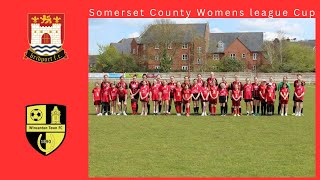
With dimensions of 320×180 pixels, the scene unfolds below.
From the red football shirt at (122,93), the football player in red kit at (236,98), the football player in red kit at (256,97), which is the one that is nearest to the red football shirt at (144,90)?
the red football shirt at (122,93)

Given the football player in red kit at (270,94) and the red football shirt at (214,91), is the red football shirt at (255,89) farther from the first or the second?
the red football shirt at (214,91)

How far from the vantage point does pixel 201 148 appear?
1118cm

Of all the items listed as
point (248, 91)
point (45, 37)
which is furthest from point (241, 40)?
point (45, 37)

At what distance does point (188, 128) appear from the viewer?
1466 centimetres

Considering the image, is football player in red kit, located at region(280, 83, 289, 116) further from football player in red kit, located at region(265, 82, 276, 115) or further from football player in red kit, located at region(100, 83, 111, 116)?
football player in red kit, located at region(100, 83, 111, 116)

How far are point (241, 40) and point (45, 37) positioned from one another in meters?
53.3

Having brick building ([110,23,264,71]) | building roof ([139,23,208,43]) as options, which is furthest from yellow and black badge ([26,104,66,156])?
building roof ([139,23,208,43])

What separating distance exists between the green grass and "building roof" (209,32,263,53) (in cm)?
3811

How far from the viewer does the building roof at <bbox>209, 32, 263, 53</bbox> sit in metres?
54.2

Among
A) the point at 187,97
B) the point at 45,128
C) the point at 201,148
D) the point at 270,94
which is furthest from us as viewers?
the point at 187,97

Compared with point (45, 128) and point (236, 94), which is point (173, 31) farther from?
point (45, 128)

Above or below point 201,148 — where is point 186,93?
above

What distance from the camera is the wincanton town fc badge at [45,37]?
23.2ft

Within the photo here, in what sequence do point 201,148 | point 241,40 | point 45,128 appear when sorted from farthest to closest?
point 241,40, point 201,148, point 45,128
